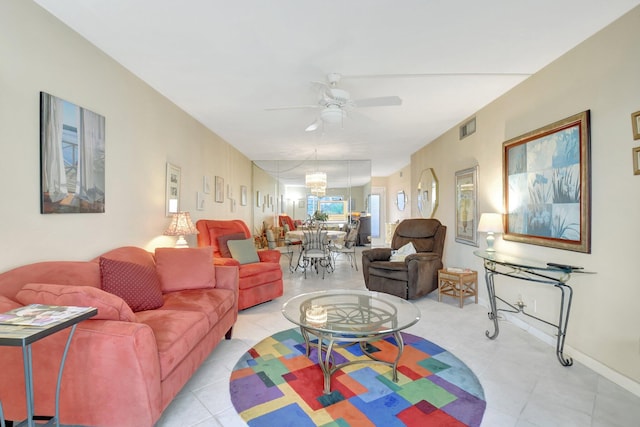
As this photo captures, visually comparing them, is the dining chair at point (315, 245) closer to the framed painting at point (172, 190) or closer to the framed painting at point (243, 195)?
the framed painting at point (243, 195)

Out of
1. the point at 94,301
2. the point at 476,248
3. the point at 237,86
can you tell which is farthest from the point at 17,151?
the point at 476,248

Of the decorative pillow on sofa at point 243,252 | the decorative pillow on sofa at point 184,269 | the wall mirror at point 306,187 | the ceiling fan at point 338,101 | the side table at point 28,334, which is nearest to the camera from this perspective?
→ the side table at point 28,334

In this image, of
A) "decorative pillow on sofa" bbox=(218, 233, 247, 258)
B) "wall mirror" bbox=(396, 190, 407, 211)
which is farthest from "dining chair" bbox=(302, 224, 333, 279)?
"wall mirror" bbox=(396, 190, 407, 211)

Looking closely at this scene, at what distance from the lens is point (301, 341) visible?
8.86 ft

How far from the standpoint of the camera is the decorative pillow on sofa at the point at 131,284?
2.08 meters

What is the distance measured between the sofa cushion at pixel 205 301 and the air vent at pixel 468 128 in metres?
3.65

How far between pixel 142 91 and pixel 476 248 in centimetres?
432

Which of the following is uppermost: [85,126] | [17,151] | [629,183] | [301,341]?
[85,126]

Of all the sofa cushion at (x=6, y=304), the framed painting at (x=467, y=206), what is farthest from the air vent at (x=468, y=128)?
the sofa cushion at (x=6, y=304)

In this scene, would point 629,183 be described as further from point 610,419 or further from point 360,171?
point 360,171

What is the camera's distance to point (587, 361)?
7.45 ft

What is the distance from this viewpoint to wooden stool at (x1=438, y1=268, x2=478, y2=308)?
12.1 ft

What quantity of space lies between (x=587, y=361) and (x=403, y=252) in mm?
2281

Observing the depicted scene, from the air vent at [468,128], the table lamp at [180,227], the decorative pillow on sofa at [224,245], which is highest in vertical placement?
the air vent at [468,128]
